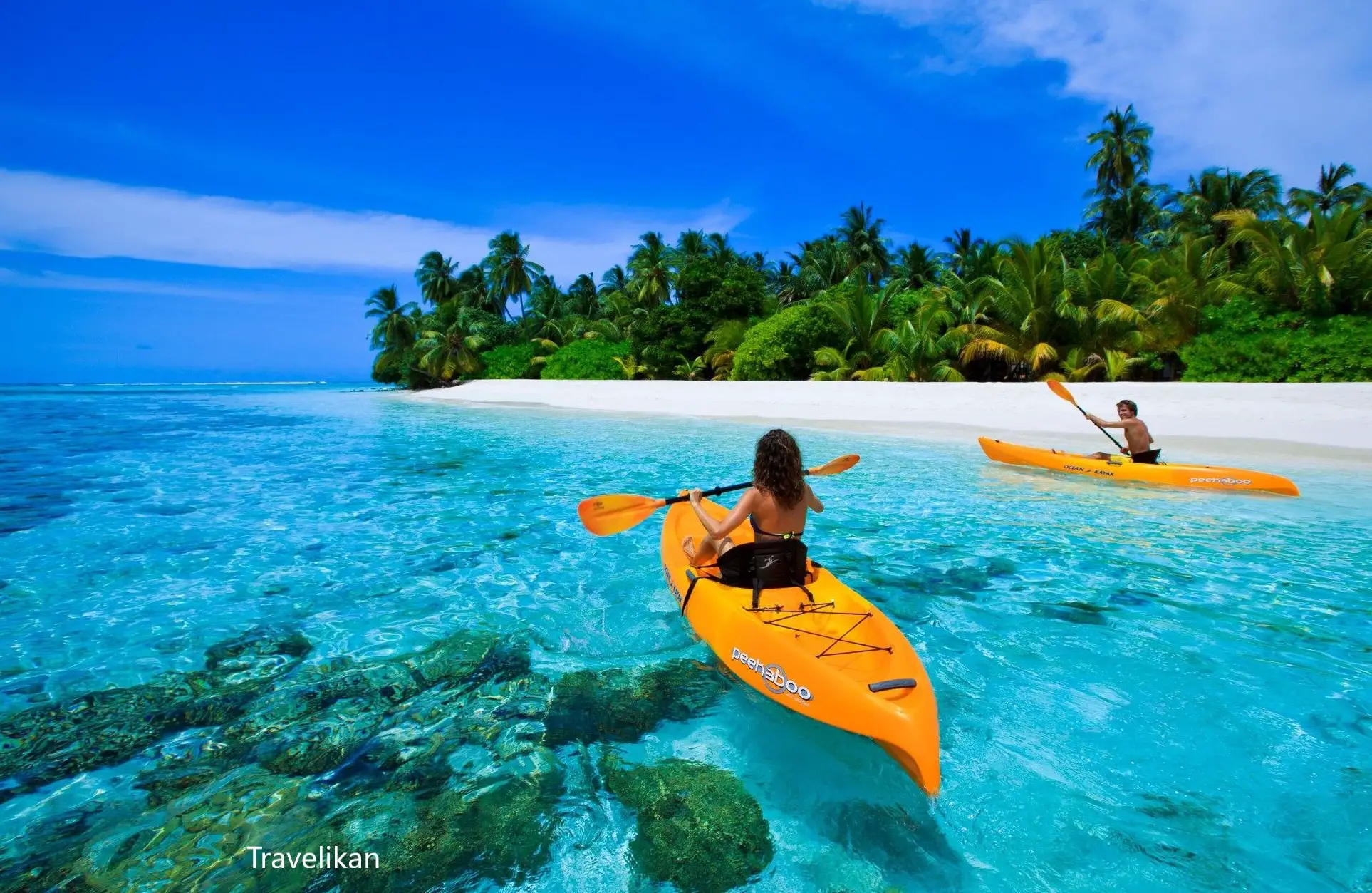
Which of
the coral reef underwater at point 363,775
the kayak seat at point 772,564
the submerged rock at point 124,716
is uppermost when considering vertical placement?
the kayak seat at point 772,564

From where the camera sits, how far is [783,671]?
3.47 meters

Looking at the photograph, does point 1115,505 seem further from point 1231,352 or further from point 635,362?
point 635,362

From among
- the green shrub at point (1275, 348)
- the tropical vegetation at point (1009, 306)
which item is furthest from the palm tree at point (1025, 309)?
the green shrub at point (1275, 348)

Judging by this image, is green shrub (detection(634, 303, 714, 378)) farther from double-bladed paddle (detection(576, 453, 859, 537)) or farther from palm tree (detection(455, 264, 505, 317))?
double-bladed paddle (detection(576, 453, 859, 537))

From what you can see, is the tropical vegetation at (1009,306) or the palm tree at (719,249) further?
the palm tree at (719,249)

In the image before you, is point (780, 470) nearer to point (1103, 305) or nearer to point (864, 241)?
point (1103, 305)

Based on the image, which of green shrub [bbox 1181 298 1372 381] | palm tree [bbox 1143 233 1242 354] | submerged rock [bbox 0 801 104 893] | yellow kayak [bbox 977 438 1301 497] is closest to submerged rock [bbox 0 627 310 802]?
submerged rock [bbox 0 801 104 893]

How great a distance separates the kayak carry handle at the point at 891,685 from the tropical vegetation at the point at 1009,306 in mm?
20698

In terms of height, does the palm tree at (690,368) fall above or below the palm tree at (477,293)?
below

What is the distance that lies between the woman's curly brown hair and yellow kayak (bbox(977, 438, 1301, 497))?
8.62 metres

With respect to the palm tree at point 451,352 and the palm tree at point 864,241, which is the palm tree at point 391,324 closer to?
the palm tree at point 451,352

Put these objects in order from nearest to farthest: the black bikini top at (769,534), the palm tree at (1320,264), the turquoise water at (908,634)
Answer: the turquoise water at (908,634)
the black bikini top at (769,534)
the palm tree at (1320,264)

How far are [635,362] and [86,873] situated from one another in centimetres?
3541

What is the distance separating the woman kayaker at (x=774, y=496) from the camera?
165 inches
